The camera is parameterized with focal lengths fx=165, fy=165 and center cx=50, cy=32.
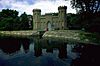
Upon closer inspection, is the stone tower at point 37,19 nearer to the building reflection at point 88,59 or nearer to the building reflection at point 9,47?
the building reflection at point 9,47

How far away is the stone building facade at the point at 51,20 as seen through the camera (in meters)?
67.8

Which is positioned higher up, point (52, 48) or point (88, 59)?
point (88, 59)

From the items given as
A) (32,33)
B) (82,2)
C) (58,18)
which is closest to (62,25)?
(58,18)

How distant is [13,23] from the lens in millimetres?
71500

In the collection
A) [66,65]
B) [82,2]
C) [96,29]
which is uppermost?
[82,2]

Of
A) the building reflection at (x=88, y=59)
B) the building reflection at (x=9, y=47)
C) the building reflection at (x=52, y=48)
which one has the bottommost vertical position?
the building reflection at (x=52, y=48)

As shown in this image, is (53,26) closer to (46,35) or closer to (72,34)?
(46,35)

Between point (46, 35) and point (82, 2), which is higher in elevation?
point (82, 2)

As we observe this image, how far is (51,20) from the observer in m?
68.7

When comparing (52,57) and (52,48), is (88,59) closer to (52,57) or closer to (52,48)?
(52,57)

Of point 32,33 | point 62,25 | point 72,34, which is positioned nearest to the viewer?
point 72,34

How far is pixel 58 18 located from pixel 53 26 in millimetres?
3920

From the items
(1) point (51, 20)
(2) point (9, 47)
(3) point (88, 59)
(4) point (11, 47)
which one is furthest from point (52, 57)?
(1) point (51, 20)

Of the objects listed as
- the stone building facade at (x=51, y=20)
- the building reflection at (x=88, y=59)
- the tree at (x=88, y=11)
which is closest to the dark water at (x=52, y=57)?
the building reflection at (x=88, y=59)
